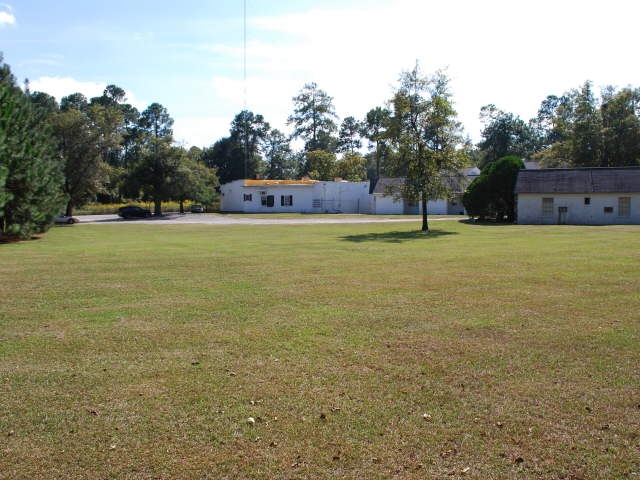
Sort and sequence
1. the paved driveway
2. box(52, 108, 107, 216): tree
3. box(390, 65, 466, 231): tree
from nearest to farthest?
box(390, 65, 466, 231): tree → the paved driveway → box(52, 108, 107, 216): tree

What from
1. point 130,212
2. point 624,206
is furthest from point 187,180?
point 624,206

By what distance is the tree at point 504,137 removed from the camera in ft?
317

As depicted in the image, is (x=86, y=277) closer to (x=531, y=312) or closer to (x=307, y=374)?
(x=307, y=374)

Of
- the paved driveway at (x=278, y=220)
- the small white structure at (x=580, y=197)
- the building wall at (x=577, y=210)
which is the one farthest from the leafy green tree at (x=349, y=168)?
the building wall at (x=577, y=210)

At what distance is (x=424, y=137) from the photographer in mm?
34094

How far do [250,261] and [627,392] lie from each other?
12729mm

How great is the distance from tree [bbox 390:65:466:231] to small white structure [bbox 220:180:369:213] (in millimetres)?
38830

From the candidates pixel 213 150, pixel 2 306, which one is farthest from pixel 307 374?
pixel 213 150

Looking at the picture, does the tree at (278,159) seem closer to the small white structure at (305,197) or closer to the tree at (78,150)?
the small white structure at (305,197)

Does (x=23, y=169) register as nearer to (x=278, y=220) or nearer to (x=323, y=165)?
(x=278, y=220)

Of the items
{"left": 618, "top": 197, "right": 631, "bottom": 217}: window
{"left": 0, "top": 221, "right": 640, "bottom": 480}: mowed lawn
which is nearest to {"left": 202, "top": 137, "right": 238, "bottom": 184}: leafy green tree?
{"left": 618, "top": 197, "right": 631, "bottom": 217}: window

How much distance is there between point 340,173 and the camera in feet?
284

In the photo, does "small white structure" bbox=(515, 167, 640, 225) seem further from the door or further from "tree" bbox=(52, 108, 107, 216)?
"tree" bbox=(52, 108, 107, 216)

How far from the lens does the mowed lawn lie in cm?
441
